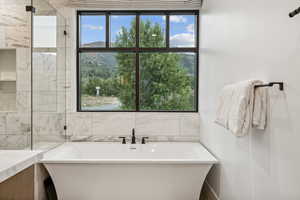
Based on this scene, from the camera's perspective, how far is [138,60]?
363cm

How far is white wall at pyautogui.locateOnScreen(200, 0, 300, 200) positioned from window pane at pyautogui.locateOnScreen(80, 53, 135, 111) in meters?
1.34

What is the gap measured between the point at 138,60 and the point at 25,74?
153 cm

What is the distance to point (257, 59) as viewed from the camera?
1.64m

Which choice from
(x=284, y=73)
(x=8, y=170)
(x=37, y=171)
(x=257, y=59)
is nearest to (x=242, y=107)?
(x=284, y=73)

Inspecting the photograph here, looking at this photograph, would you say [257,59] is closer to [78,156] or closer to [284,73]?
[284,73]

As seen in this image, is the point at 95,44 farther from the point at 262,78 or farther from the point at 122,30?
the point at 262,78

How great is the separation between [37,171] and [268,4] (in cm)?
245

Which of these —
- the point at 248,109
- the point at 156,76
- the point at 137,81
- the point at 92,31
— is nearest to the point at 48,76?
the point at 92,31

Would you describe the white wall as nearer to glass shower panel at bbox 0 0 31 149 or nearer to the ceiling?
the ceiling

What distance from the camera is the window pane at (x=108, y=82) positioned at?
366 centimetres

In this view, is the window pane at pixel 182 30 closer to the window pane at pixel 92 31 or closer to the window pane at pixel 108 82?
the window pane at pixel 108 82

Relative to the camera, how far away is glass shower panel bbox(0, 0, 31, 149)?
266 cm

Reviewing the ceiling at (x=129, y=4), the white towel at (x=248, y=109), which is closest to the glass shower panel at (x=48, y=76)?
the ceiling at (x=129, y=4)

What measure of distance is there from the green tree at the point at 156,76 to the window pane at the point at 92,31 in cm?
27
